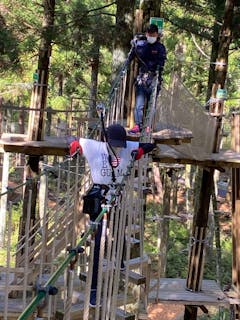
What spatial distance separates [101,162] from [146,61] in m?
Answer: 2.49

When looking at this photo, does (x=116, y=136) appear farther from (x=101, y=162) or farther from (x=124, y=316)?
(x=124, y=316)

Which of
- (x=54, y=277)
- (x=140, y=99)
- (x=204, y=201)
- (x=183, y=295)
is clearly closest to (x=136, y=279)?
(x=54, y=277)

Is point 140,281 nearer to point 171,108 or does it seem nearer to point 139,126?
point 139,126

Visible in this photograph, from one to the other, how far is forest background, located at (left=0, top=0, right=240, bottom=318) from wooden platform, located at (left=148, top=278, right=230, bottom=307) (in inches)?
91.8

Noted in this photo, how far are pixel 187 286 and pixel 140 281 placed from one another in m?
3.84

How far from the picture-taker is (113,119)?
5.35 metres

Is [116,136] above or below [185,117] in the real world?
below

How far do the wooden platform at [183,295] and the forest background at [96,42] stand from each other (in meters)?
2.33

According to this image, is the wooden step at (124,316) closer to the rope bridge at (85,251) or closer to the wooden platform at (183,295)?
the rope bridge at (85,251)

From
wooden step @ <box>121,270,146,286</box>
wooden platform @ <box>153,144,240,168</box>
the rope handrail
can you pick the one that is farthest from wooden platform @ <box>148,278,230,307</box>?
the rope handrail

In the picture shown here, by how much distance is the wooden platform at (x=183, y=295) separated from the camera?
239 inches

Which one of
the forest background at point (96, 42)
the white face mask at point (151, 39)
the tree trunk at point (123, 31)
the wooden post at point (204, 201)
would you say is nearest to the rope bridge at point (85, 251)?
the white face mask at point (151, 39)

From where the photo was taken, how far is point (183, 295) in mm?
6367

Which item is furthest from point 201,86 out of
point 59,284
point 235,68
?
point 59,284
